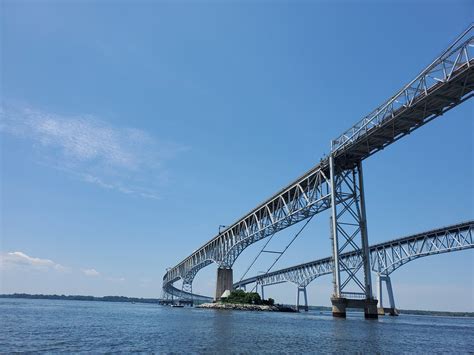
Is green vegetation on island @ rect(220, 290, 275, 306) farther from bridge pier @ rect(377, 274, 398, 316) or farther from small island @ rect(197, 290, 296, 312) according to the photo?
bridge pier @ rect(377, 274, 398, 316)

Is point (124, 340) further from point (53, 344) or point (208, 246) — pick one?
point (208, 246)

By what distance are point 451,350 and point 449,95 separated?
2475cm

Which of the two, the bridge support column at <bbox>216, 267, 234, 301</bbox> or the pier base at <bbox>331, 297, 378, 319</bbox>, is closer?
the pier base at <bbox>331, 297, 378, 319</bbox>

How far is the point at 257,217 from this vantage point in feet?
269

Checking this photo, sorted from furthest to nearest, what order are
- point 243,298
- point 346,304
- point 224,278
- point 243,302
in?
point 224,278 → point 243,298 → point 243,302 → point 346,304

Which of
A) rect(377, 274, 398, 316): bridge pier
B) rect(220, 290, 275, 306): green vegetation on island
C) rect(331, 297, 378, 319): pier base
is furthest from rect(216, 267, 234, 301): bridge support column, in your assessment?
rect(331, 297, 378, 319): pier base

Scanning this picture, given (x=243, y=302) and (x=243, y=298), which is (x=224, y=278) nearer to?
(x=243, y=298)

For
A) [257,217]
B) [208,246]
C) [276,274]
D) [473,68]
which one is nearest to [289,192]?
[257,217]

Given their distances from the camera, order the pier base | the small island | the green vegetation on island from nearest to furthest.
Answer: the pier base, the small island, the green vegetation on island

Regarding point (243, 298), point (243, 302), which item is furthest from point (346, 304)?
point (243, 298)

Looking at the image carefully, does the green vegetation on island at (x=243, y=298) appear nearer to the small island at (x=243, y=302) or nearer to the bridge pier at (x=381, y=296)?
the small island at (x=243, y=302)

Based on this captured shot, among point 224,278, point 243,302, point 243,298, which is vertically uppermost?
point 224,278

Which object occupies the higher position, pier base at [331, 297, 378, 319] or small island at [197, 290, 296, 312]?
small island at [197, 290, 296, 312]

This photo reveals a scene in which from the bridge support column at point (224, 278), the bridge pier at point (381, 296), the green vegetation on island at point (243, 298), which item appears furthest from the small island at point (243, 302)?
the bridge pier at point (381, 296)
